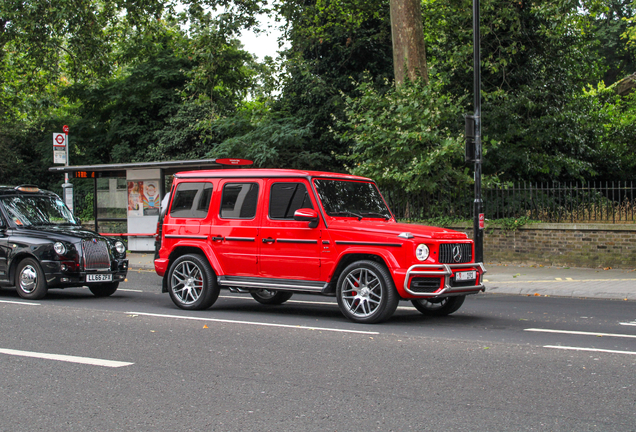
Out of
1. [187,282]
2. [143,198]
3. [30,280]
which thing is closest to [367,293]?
[187,282]

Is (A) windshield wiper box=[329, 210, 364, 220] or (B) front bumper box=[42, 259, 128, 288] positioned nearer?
(A) windshield wiper box=[329, 210, 364, 220]

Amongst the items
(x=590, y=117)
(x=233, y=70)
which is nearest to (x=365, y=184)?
(x=590, y=117)

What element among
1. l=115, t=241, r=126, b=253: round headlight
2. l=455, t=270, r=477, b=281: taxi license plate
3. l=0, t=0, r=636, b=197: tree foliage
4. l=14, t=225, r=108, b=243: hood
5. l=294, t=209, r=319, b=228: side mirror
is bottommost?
l=455, t=270, r=477, b=281: taxi license plate

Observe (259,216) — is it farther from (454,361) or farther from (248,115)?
(248,115)

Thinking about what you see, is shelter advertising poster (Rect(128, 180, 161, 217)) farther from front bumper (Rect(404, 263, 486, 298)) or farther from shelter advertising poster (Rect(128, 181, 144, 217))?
front bumper (Rect(404, 263, 486, 298))

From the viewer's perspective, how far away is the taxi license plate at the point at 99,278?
39.0 feet

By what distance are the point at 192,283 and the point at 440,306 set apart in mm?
3619

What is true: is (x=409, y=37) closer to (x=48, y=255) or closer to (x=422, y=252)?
(x=48, y=255)

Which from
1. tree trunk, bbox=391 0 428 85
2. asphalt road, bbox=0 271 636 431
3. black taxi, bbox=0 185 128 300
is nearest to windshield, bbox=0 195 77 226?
black taxi, bbox=0 185 128 300

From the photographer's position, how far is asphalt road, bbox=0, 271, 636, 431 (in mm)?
4965

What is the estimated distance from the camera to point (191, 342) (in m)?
7.78

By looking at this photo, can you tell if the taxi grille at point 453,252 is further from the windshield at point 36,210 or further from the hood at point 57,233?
the windshield at point 36,210

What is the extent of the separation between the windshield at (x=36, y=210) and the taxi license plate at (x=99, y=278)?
1627 millimetres

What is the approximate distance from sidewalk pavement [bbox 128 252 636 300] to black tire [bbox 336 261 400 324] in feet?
18.1
